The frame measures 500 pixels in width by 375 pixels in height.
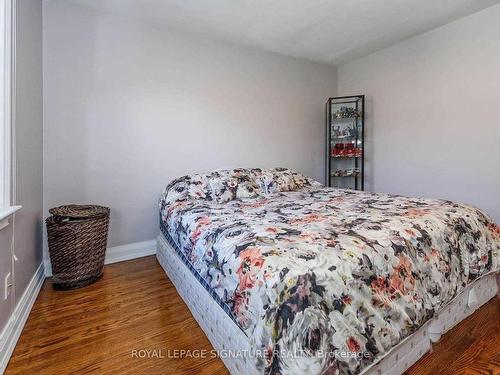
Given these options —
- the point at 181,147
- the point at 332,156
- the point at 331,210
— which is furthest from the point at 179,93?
the point at 332,156

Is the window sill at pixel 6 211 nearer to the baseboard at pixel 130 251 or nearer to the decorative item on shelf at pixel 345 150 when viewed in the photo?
the baseboard at pixel 130 251

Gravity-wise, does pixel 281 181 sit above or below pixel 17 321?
above

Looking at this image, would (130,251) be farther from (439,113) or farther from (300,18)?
(439,113)

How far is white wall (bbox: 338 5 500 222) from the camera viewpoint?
251 centimetres

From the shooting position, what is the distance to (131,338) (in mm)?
1443

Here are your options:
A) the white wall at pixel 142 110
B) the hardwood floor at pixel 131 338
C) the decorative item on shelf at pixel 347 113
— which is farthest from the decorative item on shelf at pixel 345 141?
the hardwood floor at pixel 131 338

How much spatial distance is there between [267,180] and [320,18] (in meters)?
1.62

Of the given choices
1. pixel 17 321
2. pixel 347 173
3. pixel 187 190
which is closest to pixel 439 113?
pixel 347 173

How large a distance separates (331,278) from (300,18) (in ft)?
8.10

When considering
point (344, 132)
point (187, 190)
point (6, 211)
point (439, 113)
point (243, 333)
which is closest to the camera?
point (243, 333)

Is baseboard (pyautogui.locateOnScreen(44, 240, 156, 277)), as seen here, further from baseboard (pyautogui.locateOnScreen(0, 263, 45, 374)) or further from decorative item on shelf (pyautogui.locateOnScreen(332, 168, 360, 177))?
decorative item on shelf (pyautogui.locateOnScreen(332, 168, 360, 177))

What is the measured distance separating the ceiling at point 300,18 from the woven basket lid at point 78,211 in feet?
5.51

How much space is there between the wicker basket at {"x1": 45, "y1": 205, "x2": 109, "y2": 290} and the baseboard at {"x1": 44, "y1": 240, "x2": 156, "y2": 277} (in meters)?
0.41

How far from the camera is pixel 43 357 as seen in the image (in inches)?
51.1
